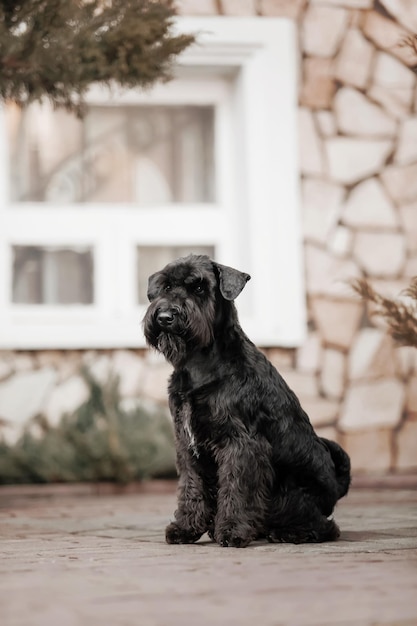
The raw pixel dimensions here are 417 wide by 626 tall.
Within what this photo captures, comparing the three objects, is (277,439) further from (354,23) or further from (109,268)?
(354,23)

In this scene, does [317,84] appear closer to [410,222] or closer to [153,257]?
[410,222]

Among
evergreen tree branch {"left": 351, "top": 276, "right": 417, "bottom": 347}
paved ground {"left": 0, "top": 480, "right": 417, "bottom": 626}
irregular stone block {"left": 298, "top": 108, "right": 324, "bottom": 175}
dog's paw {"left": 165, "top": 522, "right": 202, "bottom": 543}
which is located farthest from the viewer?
irregular stone block {"left": 298, "top": 108, "right": 324, "bottom": 175}

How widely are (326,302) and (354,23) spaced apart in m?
2.07

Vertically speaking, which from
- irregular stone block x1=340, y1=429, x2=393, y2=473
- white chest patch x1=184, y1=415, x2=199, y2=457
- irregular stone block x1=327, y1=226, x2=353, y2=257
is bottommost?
irregular stone block x1=340, y1=429, x2=393, y2=473

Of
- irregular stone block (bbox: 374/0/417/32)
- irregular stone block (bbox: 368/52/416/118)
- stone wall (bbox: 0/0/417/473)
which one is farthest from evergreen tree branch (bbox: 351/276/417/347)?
irregular stone block (bbox: 374/0/417/32)

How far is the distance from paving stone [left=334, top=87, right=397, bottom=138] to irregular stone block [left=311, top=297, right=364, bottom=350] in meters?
1.27

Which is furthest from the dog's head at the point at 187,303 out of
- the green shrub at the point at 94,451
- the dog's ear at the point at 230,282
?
the green shrub at the point at 94,451

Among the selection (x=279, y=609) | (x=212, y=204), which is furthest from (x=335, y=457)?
(x=212, y=204)

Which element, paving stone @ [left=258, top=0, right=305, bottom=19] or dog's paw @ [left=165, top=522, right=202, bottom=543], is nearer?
dog's paw @ [left=165, top=522, right=202, bottom=543]

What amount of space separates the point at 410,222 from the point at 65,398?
9.18 ft

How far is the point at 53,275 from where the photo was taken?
320 inches

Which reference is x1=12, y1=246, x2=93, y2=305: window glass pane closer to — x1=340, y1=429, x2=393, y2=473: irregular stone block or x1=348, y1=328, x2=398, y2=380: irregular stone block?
x1=348, y1=328, x2=398, y2=380: irregular stone block

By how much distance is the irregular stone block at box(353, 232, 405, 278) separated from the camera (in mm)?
8094

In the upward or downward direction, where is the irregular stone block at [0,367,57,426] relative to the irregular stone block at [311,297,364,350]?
downward
